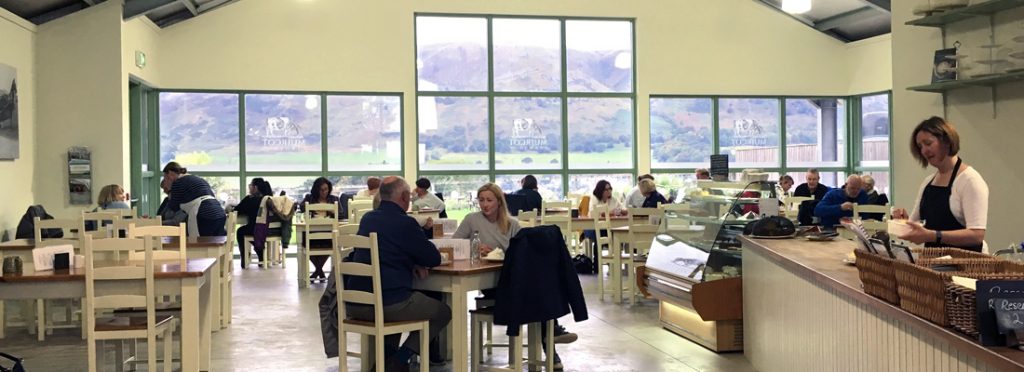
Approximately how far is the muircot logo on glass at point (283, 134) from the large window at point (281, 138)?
0.05 ft

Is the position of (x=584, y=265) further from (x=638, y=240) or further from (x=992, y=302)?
(x=992, y=302)

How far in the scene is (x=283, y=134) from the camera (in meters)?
14.5

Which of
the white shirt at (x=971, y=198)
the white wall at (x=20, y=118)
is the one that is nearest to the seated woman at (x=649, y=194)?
the white shirt at (x=971, y=198)

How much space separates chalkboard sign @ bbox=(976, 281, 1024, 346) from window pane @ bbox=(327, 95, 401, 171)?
41.3 feet

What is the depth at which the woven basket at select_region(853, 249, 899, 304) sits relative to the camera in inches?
129

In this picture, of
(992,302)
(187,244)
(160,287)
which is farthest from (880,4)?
(992,302)

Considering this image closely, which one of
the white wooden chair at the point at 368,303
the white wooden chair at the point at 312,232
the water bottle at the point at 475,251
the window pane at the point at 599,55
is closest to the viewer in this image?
the white wooden chair at the point at 368,303

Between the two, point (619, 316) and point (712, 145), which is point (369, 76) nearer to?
point (712, 145)

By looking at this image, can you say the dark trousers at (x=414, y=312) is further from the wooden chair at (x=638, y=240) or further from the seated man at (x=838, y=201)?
the seated man at (x=838, y=201)

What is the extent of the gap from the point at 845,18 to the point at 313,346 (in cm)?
1115

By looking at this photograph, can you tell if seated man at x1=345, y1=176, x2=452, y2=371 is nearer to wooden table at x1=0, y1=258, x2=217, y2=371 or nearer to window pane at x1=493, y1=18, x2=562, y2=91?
wooden table at x1=0, y1=258, x2=217, y2=371

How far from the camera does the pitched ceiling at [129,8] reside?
11078mm

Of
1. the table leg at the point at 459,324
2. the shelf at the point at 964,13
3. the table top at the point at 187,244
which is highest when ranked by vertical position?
the shelf at the point at 964,13

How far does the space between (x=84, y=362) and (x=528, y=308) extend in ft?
10.5
